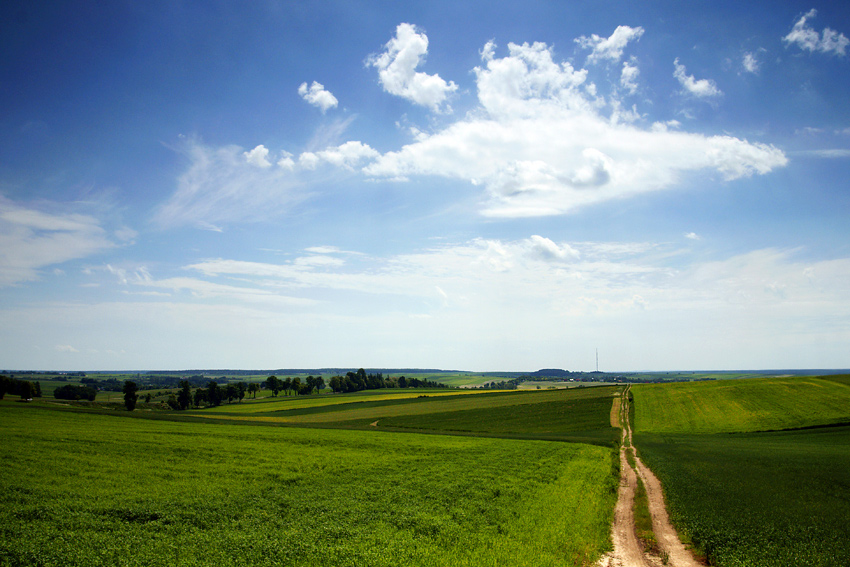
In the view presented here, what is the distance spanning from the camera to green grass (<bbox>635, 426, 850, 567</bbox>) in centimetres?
1784

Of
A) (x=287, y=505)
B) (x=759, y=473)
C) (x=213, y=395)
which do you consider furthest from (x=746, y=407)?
(x=213, y=395)

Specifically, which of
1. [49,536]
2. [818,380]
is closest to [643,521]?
[49,536]

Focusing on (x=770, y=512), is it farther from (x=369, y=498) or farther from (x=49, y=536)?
(x=49, y=536)

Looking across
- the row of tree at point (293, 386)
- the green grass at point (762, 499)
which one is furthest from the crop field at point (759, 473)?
the row of tree at point (293, 386)

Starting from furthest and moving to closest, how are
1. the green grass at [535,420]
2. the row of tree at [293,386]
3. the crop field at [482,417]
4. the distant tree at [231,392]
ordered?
the row of tree at [293,386]
the distant tree at [231,392]
the crop field at [482,417]
the green grass at [535,420]

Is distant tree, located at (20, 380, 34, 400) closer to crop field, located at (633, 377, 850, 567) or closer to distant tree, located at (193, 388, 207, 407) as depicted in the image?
distant tree, located at (193, 388, 207, 407)

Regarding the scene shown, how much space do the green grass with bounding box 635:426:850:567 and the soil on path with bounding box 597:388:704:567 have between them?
700 mm

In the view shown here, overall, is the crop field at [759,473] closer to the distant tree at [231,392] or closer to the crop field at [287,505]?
the crop field at [287,505]

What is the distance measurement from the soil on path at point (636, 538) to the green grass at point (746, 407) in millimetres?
41298

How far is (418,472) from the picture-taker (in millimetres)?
32812

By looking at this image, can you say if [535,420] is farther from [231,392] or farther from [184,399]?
[231,392]

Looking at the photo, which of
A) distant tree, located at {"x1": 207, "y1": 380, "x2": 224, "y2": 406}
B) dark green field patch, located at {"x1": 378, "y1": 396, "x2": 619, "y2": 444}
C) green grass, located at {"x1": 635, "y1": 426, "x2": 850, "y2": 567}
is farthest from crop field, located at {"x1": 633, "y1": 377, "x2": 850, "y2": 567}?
distant tree, located at {"x1": 207, "y1": 380, "x2": 224, "y2": 406}

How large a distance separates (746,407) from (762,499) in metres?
61.7

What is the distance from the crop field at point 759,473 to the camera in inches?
731
